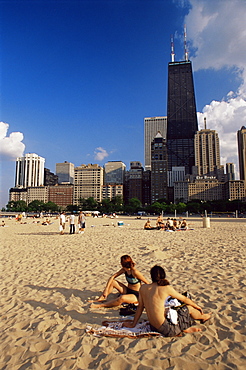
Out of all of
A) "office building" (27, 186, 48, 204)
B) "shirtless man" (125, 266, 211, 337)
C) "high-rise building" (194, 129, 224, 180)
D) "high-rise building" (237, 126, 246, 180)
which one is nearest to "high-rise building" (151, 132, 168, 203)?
"high-rise building" (194, 129, 224, 180)

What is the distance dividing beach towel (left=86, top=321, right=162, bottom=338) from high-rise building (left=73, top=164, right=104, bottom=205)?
170516mm

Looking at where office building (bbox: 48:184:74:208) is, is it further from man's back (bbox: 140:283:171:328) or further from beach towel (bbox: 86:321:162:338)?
man's back (bbox: 140:283:171:328)

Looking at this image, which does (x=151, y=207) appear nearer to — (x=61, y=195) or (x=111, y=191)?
(x=111, y=191)

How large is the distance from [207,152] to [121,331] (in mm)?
190822

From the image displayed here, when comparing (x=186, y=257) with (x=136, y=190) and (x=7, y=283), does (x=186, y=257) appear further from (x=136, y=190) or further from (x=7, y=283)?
(x=136, y=190)

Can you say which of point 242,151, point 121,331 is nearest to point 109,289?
point 121,331

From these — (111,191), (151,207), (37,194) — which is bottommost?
(151,207)

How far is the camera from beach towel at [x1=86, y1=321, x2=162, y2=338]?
3605 millimetres

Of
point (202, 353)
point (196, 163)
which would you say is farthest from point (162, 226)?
point (196, 163)

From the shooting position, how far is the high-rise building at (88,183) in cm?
17625

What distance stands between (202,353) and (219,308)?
1.48 meters

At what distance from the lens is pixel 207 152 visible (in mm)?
182625

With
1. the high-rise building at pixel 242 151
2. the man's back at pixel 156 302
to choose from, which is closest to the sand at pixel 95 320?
the man's back at pixel 156 302

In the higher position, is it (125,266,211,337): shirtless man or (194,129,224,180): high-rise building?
(194,129,224,180): high-rise building
